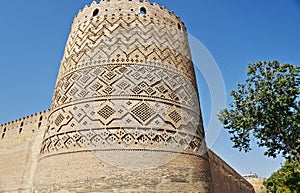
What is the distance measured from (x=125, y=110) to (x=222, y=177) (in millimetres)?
10734

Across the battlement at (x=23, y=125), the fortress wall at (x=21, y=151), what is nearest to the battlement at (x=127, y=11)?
the battlement at (x=23, y=125)

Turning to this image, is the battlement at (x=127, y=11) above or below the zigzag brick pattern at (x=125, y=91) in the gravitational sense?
above

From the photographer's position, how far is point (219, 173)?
523 inches

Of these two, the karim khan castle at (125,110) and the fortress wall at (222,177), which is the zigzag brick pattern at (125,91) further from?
the fortress wall at (222,177)

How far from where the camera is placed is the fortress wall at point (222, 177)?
12031 millimetres

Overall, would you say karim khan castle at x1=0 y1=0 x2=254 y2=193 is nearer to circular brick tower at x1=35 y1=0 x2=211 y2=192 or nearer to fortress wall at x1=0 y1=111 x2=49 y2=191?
circular brick tower at x1=35 y1=0 x2=211 y2=192

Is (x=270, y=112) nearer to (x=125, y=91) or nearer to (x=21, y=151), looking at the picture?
(x=125, y=91)


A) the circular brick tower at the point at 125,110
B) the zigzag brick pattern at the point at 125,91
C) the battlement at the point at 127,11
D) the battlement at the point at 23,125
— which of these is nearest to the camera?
the circular brick tower at the point at 125,110

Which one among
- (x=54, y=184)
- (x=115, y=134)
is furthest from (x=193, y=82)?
(x=54, y=184)

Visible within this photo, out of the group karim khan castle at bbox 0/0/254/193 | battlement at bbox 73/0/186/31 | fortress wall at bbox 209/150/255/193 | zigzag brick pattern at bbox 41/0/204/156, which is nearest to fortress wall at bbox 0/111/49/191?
karim khan castle at bbox 0/0/254/193

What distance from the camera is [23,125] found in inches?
418

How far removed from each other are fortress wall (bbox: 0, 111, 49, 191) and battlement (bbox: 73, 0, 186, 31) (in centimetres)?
521

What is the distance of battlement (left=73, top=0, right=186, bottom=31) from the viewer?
Answer: 18.6ft

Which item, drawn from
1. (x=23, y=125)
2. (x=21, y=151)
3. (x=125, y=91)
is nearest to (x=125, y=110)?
(x=125, y=91)
